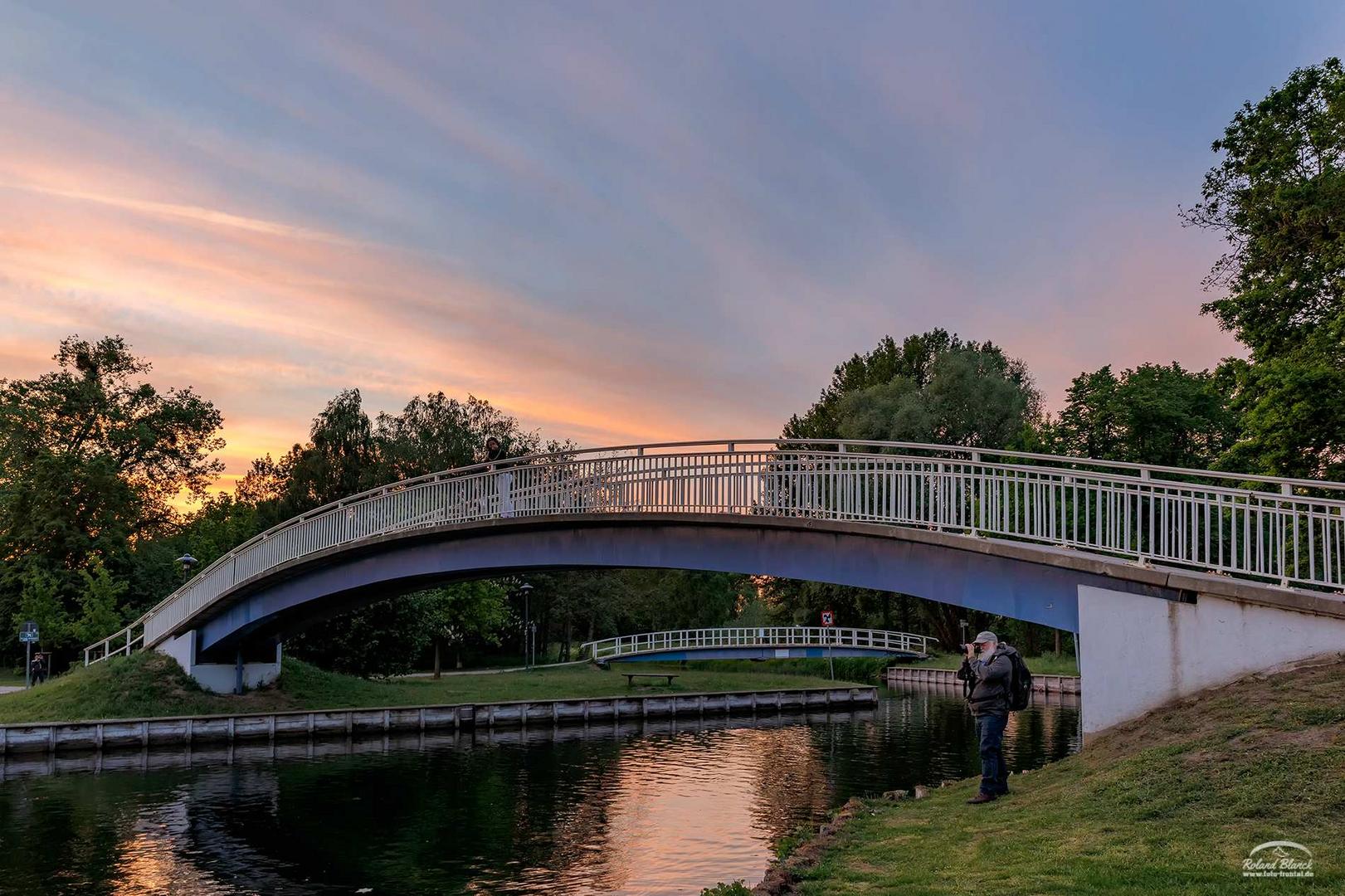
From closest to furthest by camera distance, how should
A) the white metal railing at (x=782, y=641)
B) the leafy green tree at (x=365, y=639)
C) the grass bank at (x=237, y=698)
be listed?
the grass bank at (x=237, y=698), the leafy green tree at (x=365, y=639), the white metal railing at (x=782, y=641)

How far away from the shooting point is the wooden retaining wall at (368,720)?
26.6 metres

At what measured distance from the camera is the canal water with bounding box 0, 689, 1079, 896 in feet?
46.9

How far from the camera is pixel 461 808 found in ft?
63.5

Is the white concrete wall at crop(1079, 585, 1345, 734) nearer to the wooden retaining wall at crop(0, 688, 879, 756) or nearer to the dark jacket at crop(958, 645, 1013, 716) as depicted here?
the dark jacket at crop(958, 645, 1013, 716)

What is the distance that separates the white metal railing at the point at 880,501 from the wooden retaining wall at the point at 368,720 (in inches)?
172

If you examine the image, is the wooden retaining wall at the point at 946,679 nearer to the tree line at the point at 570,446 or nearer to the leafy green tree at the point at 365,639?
the tree line at the point at 570,446

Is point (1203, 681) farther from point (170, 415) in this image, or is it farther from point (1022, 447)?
point (170, 415)

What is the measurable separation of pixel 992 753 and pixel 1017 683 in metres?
0.95

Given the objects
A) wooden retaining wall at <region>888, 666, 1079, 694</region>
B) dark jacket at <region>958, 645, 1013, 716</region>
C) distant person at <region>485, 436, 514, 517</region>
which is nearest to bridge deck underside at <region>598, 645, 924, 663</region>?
wooden retaining wall at <region>888, 666, 1079, 694</region>

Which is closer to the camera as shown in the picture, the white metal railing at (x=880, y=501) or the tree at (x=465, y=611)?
the white metal railing at (x=880, y=501)

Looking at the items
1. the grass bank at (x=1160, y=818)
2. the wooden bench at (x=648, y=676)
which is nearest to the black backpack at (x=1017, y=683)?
the grass bank at (x=1160, y=818)

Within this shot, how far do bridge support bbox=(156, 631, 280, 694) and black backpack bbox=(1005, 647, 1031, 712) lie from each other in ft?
88.8

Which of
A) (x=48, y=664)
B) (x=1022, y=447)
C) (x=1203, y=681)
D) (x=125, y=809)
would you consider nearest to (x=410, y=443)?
(x=48, y=664)

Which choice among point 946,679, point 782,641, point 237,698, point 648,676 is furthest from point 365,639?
point 946,679
